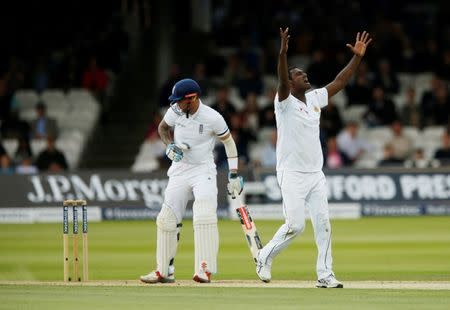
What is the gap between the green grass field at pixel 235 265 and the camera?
413 inches

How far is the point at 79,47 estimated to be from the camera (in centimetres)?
2820

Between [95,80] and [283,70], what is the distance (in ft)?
52.8

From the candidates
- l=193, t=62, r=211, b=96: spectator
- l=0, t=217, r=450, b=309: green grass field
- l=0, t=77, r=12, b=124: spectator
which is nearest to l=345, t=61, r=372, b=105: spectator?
l=193, t=62, r=211, b=96: spectator

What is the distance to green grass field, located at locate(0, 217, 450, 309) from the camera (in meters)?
10.5

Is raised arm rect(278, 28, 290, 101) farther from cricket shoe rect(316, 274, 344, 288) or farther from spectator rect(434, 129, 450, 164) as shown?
spectator rect(434, 129, 450, 164)

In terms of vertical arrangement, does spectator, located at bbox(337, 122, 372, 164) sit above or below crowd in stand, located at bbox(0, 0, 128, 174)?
below

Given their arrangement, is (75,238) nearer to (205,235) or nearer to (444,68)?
(205,235)

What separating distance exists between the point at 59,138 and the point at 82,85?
207 cm

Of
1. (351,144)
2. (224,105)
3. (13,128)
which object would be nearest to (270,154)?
(224,105)

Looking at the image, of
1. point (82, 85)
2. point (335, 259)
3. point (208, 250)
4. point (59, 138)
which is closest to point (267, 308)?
point (208, 250)

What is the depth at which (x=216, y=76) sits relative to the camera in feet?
88.8

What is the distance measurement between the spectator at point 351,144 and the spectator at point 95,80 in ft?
19.4

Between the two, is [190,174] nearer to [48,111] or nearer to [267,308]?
[267,308]

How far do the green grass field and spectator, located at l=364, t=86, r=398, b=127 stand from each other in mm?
2998
